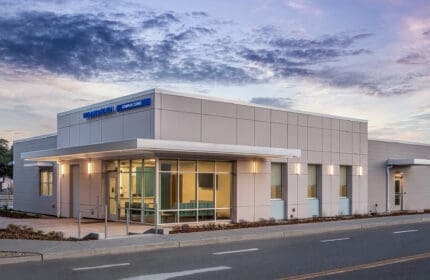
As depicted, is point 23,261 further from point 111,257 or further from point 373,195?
point 373,195

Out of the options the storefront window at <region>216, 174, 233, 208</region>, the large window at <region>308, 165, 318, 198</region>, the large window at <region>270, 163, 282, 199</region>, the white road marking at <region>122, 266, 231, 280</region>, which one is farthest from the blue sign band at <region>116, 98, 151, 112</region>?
the white road marking at <region>122, 266, 231, 280</region>

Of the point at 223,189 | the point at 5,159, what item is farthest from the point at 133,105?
the point at 5,159

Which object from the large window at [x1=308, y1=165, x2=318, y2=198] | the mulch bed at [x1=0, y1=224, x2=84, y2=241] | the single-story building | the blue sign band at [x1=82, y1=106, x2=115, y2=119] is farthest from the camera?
the large window at [x1=308, y1=165, x2=318, y2=198]

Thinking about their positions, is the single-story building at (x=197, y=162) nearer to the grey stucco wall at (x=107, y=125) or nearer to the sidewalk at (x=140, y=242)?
the grey stucco wall at (x=107, y=125)

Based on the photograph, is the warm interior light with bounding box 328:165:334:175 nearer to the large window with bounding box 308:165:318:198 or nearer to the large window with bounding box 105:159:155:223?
the large window with bounding box 308:165:318:198

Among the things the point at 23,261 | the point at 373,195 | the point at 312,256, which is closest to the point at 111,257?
the point at 23,261

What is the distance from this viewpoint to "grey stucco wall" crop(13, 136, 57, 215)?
32.5 m

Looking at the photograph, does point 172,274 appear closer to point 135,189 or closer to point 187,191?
point 187,191

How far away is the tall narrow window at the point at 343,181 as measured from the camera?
32.9 meters

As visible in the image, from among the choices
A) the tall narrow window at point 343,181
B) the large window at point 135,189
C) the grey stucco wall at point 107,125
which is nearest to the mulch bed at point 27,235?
the large window at point 135,189

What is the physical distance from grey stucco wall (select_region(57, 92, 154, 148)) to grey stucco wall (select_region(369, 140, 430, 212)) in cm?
1844

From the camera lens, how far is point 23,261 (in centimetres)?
1346

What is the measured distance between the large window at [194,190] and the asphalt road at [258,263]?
6.39m

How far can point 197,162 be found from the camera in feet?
79.8
